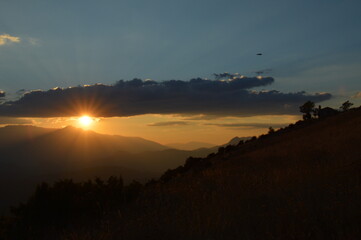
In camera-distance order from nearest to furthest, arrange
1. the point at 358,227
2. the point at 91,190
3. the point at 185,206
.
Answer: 1. the point at 358,227
2. the point at 185,206
3. the point at 91,190

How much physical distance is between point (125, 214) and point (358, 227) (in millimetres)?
4748

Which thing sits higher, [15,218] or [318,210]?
[318,210]

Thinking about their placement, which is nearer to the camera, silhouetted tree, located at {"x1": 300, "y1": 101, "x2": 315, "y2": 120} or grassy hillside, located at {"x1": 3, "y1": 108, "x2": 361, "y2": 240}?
grassy hillside, located at {"x1": 3, "y1": 108, "x2": 361, "y2": 240}

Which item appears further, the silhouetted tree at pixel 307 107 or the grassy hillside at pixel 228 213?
the silhouetted tree at pixel 307 107

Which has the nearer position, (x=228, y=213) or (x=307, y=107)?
(x=228, y=213)

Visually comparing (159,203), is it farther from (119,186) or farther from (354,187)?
(354,187)

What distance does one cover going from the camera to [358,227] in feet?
18.9

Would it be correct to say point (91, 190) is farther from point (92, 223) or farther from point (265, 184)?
point (265, 184)

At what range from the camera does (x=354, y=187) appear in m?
8.32

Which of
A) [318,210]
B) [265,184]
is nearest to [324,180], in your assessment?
[265,184]

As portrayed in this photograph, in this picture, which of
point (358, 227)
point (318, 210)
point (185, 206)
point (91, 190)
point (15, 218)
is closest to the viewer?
point (358, 227)

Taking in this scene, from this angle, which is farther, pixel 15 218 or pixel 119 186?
pixel 119 186

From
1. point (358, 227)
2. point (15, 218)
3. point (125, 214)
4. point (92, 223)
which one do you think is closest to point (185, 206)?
point (125, 214)

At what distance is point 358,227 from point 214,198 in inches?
123
